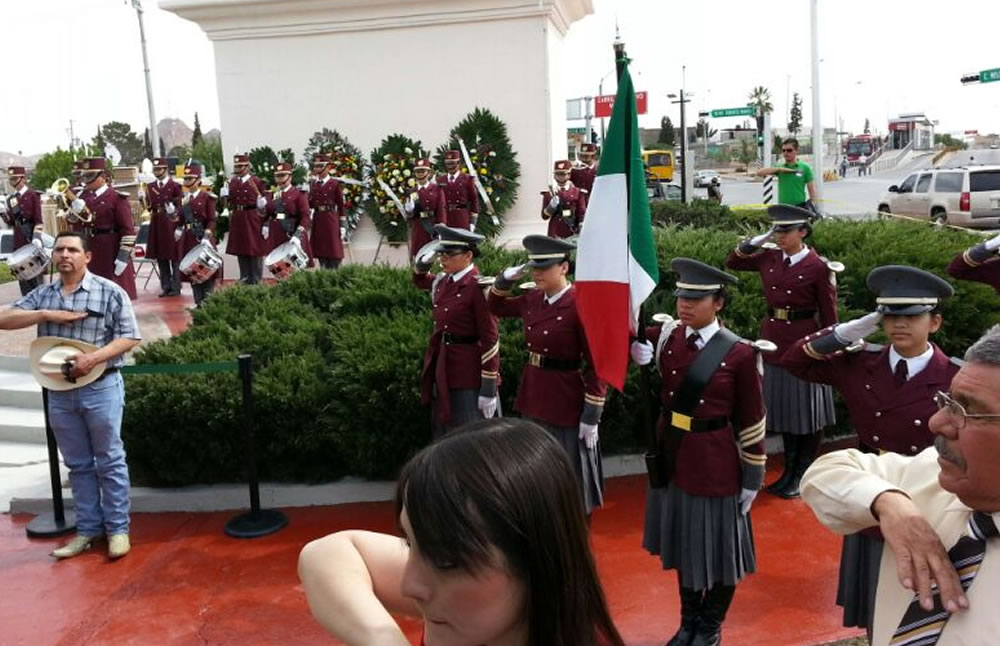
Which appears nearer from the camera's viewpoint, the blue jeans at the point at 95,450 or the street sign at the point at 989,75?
the blue jeans at the point at 95,450

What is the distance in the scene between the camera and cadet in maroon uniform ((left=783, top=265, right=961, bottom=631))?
3.57m

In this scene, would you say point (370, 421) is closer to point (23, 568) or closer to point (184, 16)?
point (23, 568)

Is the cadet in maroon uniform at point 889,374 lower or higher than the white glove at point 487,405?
higher

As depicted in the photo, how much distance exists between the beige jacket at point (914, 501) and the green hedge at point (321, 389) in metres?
4.35

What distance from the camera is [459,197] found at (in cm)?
1287

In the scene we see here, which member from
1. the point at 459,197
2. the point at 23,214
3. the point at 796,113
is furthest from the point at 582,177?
the point at 796,113

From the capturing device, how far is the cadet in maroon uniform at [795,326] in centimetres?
598

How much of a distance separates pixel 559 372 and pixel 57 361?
3.01 metres

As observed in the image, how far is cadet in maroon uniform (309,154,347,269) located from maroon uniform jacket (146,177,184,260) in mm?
1992

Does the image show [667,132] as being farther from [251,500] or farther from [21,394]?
[251,500]

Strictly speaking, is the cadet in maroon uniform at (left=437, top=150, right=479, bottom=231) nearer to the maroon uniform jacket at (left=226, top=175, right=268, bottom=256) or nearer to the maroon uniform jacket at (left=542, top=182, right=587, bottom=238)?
the maroon uniform jacket at (left=542, top=182, right=587, bottom=238)

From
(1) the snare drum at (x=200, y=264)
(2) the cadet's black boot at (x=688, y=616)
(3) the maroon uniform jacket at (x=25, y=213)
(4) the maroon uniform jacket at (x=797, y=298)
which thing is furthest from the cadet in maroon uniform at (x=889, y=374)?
(3) the maroon uniform jacket at (x=25, y=213)

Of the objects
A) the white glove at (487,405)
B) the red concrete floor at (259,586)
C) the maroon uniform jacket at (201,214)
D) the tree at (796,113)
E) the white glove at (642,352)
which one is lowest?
the red concrete floor at (259,586)

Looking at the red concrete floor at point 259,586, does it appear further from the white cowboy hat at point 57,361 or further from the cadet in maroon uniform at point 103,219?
the cadet in maroon uniform at point 103,219
